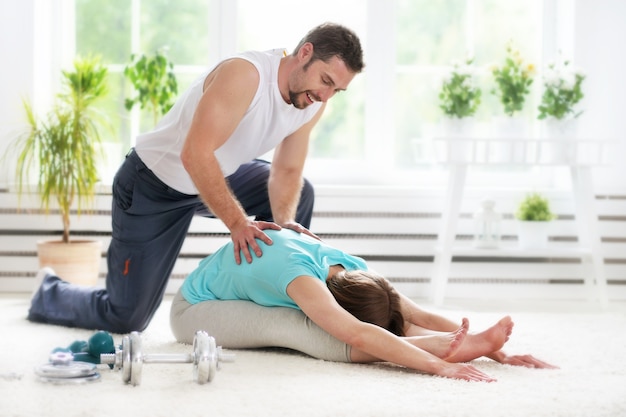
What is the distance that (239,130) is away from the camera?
8.06ft

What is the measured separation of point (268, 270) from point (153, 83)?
6.64 feet

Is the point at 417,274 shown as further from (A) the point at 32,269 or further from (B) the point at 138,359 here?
(B) the point at 138,359

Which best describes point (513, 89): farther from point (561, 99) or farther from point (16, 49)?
point (16, 49)

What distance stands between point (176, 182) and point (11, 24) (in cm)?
184

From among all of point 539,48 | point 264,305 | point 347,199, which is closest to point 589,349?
point 264,305

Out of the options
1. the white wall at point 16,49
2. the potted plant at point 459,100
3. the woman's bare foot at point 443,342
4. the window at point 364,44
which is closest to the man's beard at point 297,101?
the woman's bare foot at point 443,342

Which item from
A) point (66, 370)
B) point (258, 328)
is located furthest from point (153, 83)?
point (66, 370)

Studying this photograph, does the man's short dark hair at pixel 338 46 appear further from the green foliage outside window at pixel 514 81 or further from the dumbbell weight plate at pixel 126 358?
the green foliage outside window at pixel 514 81

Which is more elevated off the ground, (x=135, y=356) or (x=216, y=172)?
(x=216, y=172)

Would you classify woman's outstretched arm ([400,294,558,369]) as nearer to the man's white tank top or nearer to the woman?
the woman

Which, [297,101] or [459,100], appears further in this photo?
[459,100]

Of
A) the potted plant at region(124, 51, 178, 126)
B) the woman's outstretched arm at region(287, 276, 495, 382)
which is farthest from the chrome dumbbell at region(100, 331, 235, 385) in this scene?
the potted plant at region(124, 51, 178, 126)

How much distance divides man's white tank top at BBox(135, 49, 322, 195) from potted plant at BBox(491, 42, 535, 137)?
1392mm

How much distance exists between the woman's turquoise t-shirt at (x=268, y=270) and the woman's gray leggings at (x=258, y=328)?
0.03 m
